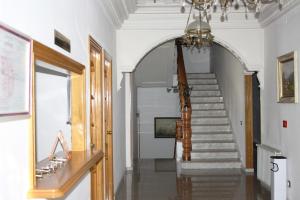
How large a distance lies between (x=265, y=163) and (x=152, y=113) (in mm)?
6289

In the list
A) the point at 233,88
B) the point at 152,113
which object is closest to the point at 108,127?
the point at 233,88

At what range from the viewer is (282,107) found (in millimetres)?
5953

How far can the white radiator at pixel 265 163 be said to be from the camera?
645 centimetres

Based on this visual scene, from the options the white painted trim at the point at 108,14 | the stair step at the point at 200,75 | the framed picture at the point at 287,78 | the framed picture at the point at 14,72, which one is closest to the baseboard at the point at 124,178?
the white painted trim at the point at 108,14

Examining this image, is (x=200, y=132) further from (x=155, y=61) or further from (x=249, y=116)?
(x=155, y=61)

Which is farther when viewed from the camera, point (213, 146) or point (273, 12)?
point (213, 146)

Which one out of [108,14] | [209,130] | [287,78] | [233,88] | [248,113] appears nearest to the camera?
[108,14]

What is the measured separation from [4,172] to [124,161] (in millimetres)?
6404

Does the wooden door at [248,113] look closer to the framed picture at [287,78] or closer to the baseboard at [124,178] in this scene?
the framed picture at [287,78]

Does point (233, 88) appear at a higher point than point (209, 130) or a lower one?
higher

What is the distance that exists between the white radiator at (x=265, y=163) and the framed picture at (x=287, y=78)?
3.21 feet

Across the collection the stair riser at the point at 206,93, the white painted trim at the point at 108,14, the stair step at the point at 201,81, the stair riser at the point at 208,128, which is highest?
the white painted trim at the point at 108,14

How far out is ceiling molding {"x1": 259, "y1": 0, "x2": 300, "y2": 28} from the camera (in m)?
5.27

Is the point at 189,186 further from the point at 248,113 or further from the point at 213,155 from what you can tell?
the point at 248,113
